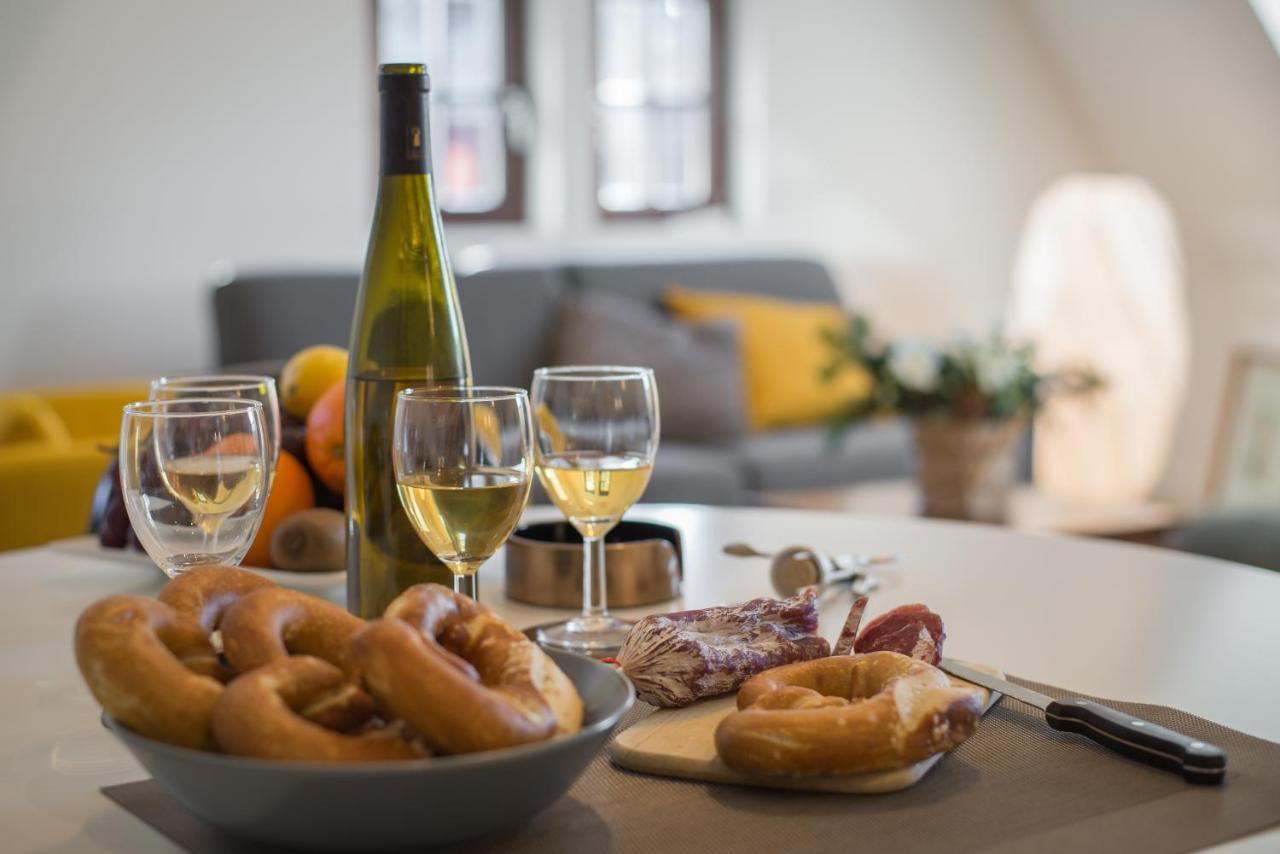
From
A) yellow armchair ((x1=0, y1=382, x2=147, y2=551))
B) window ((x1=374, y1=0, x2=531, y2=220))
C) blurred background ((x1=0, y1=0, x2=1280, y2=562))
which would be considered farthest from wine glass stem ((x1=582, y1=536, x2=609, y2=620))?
window ((x1=374, y1=0, x2=531, y2=220))

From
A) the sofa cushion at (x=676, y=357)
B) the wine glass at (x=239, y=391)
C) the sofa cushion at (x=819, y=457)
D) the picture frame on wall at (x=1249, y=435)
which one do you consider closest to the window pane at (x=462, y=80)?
the sofa cushion at (x=676, y=357)

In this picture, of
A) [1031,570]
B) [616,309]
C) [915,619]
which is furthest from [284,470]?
[616,309]

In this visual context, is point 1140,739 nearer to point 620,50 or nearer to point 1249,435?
point 620,50

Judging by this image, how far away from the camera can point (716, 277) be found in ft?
14.1

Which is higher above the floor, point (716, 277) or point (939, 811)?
point (716, 277)

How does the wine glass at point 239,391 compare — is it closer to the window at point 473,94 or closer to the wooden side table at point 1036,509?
the wooden side table at point 1036,509

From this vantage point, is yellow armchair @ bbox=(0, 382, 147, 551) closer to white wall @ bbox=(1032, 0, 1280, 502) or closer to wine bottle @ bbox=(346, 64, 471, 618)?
wine bottle @ bbox=(346, 64, 471, 618)

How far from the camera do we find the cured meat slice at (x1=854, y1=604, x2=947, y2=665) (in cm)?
78

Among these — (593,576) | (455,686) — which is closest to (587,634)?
(593,576)

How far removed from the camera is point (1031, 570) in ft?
3.93

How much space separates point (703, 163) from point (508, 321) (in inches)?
57.5

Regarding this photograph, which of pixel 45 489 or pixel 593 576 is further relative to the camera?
pixel 45 489

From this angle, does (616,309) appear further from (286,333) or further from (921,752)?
(921,752)

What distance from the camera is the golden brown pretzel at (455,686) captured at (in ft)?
1.79
